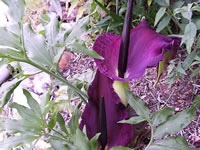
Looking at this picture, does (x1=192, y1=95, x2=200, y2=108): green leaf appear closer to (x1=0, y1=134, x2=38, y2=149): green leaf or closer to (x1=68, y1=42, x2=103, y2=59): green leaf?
(x1=68, y1=42, x2=103, y2=59): green leaf

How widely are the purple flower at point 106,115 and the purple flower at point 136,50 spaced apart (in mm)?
31

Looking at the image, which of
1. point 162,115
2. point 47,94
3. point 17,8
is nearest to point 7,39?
point 17,8

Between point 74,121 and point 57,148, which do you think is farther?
point 74,121

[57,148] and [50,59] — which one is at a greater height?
[50,59]

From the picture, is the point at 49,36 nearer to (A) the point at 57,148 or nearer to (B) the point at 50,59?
(B) the point at 50,59

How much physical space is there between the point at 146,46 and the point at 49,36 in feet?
0.63

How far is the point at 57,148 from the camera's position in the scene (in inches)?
15.2

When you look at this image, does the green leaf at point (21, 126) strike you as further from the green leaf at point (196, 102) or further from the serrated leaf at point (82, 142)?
the green leaf at point (196, 102)

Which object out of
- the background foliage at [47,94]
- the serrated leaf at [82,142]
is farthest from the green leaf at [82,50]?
the serrated leaf at [82,142]

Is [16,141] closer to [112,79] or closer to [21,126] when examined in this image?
[21,126]

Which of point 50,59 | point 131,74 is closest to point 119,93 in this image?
point 131,74

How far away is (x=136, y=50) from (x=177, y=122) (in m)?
0.18

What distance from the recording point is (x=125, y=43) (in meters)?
0.46

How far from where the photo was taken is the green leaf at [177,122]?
1.22 feet
